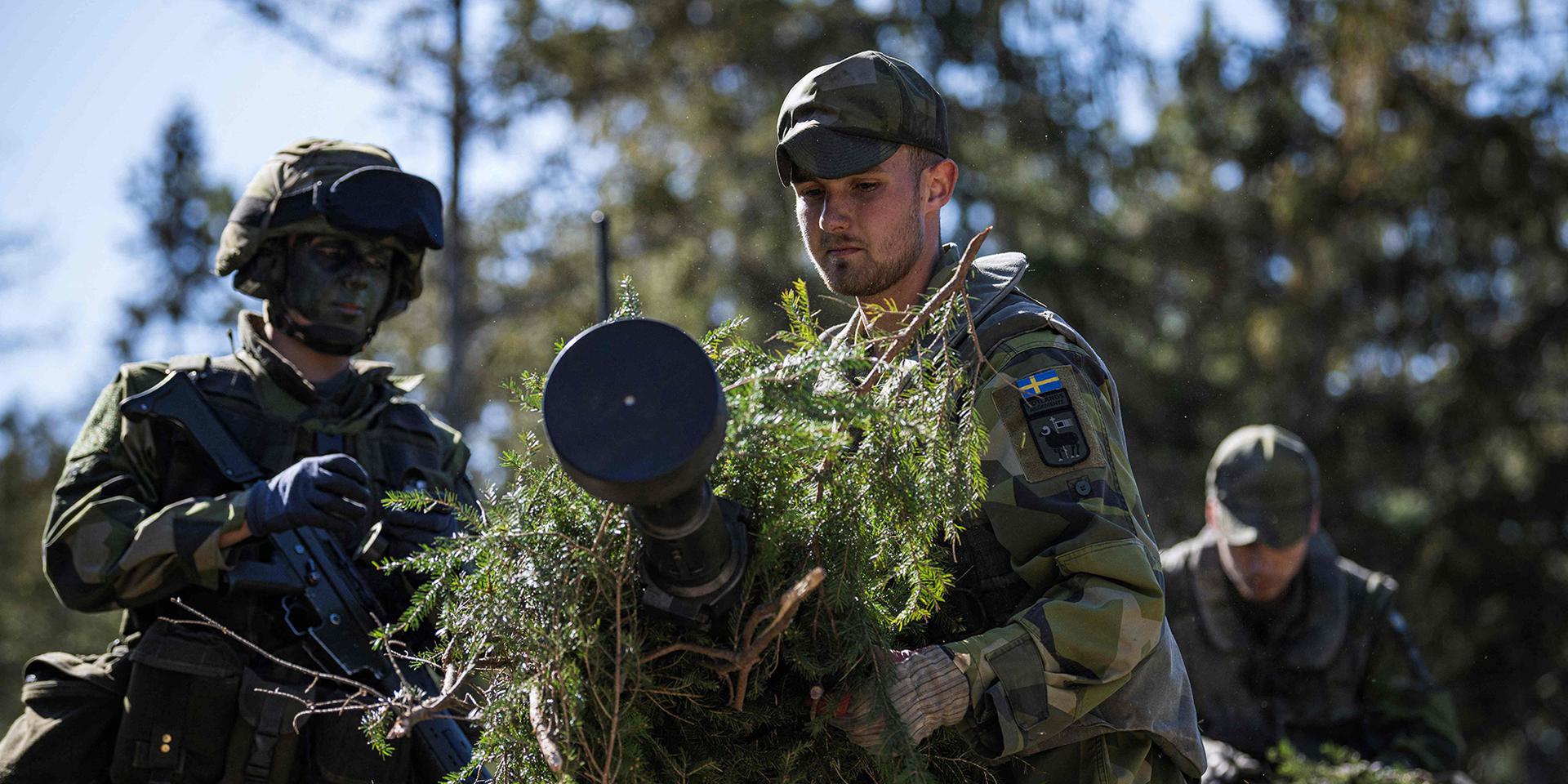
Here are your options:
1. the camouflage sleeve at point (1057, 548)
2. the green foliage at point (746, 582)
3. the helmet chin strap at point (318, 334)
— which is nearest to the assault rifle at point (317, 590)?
the helmet chin strap at point (318, 334)

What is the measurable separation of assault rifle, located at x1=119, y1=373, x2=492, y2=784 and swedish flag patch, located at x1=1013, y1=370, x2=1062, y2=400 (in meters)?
2.03

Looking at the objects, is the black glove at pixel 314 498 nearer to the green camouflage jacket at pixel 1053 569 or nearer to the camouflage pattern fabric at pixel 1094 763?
the green camouflage jacket at pixel 1053 569

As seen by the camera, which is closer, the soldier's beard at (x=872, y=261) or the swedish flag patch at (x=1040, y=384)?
the swedish flag patch at (x=1040, y=384)

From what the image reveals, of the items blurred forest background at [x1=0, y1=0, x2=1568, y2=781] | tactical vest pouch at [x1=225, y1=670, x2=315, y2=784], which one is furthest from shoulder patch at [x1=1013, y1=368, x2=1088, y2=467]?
blurred forest background at [x1=0, y1=0, x2=1568, y2=781]

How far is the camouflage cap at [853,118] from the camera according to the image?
10.9ft

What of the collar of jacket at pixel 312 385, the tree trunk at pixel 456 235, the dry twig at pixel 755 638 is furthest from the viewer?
the tree trunk at pixel 456 235

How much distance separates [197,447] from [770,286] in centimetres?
737

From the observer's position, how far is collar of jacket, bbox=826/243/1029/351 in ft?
10.8

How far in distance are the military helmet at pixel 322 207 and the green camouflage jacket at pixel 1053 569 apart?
220 cm

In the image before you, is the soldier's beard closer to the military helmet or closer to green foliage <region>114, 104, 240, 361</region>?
the military helmet

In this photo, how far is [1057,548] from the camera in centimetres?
300

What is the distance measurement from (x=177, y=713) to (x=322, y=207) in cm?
164

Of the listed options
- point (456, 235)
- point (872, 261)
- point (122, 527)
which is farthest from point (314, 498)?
point (456, 235)

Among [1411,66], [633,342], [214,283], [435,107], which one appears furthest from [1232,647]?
[214,283]
